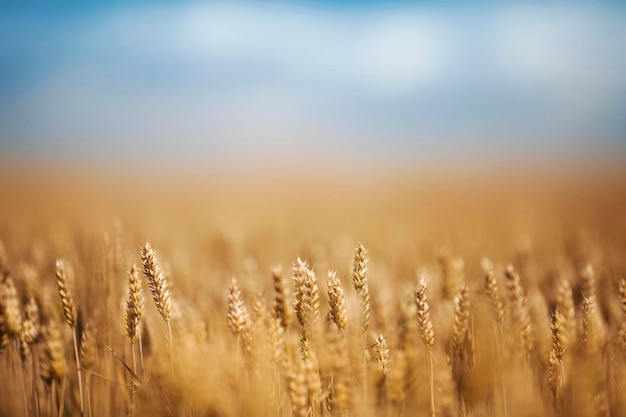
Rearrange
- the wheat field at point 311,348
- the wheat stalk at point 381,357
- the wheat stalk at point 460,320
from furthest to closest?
the wheat stalk at point 460,320 → the wheat stalk at point 381,357 → the wheat field at point 311,348

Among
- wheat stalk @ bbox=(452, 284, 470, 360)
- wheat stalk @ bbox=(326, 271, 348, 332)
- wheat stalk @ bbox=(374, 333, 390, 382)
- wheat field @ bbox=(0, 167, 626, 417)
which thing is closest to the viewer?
wheat field @ bbox=(0, 167, 626, 417)

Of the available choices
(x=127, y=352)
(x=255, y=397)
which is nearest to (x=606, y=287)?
(x=255, y=397)

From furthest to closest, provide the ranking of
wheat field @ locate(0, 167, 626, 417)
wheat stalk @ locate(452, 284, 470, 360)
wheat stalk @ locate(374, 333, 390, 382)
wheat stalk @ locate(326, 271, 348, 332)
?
wheat stalk @ locate(452, 284, 470, 360), wheat stalk @ locate(326, 271, 348, 332), wheat stalk @ locate(374, 333, 390, 382), wheat field @ locate(0, 167, 626, 417)

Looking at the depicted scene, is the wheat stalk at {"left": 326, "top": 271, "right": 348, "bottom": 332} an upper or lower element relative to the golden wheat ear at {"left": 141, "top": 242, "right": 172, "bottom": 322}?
Answer: lower

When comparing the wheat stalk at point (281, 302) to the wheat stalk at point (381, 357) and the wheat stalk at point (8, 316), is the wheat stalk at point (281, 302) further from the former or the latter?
the wheat stalk at point (8, 316)

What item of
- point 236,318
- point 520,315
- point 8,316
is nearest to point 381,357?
point 236,318

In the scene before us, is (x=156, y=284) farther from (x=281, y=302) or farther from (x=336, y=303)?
(x=336, y=303)

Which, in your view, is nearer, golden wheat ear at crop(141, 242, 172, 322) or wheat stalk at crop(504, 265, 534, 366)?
golden wheat ear at crop(141, 242, 172, 322)

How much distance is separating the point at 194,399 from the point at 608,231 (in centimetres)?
797

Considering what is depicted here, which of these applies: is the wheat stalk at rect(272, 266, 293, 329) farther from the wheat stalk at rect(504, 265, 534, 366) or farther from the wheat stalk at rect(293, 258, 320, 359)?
the wheat stalk at rect(504, 265, 534, 366)

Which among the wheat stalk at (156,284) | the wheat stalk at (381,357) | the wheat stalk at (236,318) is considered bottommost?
the wheat stalk at (381,357)

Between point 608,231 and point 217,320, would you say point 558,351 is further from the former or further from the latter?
point 608,231

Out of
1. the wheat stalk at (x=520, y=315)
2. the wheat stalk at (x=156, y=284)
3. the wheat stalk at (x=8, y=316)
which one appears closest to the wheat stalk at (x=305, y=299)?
the wheat stalk at (x=156, y=284)

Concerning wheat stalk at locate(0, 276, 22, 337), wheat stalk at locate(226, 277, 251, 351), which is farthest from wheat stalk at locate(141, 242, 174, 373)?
wheat stalk at locate(0, 276, 22, 337)
